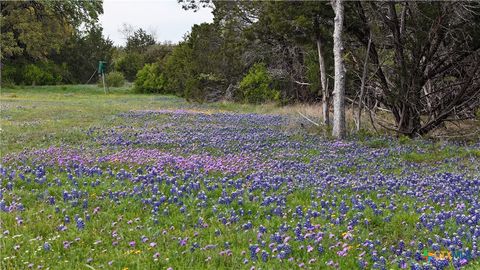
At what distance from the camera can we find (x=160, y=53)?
200 ft

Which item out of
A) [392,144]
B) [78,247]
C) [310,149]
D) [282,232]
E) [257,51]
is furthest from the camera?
[257,51]

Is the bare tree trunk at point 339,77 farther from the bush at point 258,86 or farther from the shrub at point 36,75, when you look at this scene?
the shrub at point 36,75

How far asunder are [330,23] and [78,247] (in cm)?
1300

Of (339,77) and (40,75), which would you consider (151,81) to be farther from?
(339,77)

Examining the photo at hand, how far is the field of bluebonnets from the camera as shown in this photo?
4.13 metres

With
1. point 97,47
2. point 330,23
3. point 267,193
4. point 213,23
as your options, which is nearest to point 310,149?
point 267,193

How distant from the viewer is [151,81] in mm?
49906

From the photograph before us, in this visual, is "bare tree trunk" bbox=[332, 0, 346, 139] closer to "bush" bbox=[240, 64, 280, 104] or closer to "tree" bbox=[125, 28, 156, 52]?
"bush" bbox=[240, 64, 280, 104]

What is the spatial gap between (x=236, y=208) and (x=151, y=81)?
45.7 m

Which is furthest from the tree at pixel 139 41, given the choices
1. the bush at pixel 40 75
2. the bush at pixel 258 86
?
the bush at pixel 258 86

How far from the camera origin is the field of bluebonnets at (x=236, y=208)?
13.5ft

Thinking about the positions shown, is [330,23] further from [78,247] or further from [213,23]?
[213,23]

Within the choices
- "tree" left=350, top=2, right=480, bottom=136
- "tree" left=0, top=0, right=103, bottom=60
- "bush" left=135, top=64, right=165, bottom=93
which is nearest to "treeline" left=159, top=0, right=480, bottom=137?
"tree" left=350, top=2, right=480, bottom=136

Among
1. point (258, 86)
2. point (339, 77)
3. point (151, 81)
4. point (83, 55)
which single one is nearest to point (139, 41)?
point (83, 55)
